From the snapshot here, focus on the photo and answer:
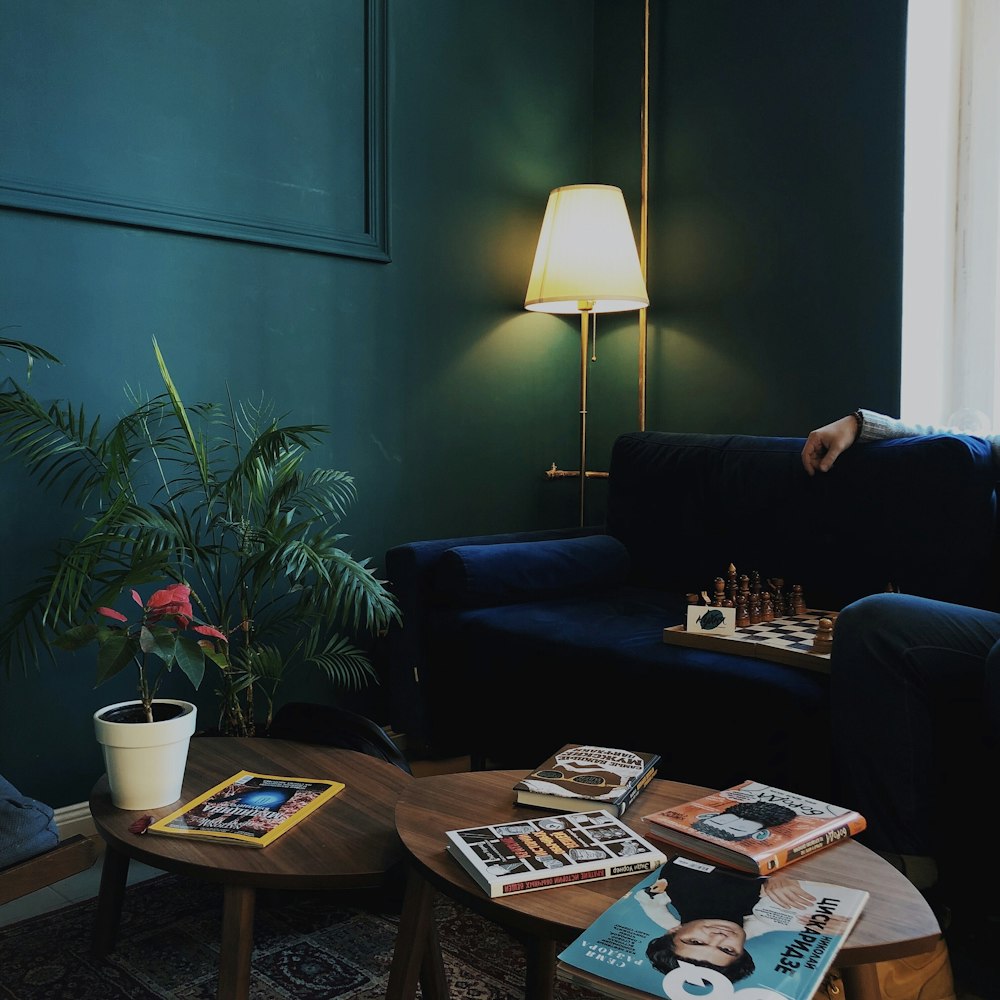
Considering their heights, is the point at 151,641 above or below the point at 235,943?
above

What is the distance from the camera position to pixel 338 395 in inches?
105

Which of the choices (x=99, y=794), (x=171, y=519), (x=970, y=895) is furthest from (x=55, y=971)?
(x=970, y=895)

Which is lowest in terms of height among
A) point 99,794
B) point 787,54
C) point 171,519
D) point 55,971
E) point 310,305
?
point 55,971

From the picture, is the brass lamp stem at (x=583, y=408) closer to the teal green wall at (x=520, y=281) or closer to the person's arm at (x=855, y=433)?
the teal green wall at (x=520, y=281)

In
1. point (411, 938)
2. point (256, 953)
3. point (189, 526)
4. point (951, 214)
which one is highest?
point (951, 214)

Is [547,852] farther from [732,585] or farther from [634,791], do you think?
[732,585]

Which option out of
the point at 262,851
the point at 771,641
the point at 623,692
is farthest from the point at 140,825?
the point at 771,641

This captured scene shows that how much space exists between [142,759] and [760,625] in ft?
4.04

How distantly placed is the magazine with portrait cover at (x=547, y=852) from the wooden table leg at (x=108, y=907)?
74cm

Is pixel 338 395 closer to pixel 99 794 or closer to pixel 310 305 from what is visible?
pixel 310 305

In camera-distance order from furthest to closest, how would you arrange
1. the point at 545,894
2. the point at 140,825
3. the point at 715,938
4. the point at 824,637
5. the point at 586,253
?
the point at 586,253 < the point at 824,637 < the point at 140,825 < the point at 545,894 < the point at 715,938

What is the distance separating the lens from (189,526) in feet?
7.04

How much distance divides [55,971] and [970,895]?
150cm

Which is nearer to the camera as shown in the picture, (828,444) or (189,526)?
(189,526)
